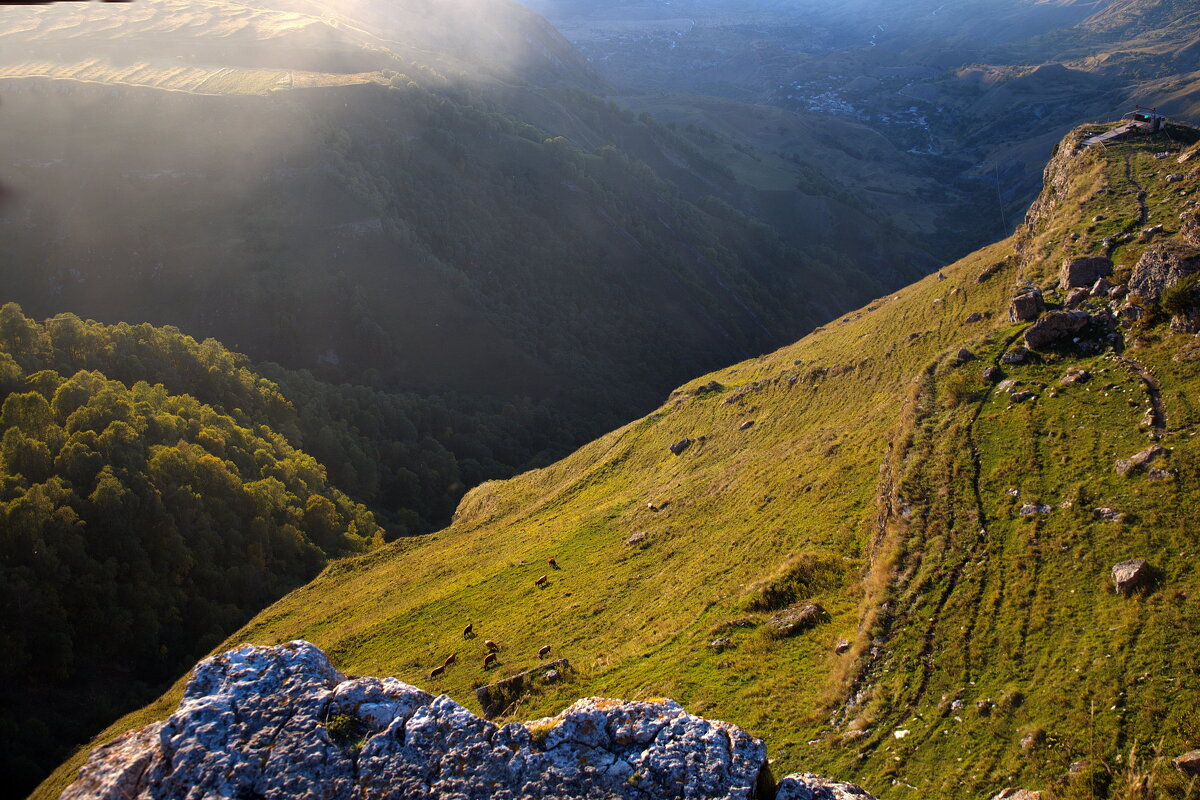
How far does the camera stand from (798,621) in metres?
20.9

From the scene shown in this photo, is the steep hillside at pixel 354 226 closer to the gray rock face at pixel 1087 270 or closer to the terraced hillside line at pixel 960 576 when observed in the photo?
the gray rock face at pixel 1087 270

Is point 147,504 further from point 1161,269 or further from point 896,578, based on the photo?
point 1161,269

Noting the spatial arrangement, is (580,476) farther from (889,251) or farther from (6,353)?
(889,251)

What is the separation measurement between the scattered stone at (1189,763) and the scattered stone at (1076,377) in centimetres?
1464

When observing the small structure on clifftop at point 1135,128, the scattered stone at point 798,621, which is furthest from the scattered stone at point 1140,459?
the small structure on clifftop at point 1135,128

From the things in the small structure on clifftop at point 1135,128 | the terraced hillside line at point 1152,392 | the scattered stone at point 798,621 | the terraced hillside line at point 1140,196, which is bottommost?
the scattered stone at point 798,621

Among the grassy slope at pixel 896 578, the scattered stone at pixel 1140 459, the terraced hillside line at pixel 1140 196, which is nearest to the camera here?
the grassy slope at pixel 896 578

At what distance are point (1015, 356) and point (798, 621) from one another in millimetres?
14076

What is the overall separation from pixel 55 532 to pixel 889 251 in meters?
168

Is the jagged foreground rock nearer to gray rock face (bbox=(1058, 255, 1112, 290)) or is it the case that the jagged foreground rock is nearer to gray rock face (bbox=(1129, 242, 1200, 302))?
gray rock face (bbox=(1129, 242, 1200, 302))

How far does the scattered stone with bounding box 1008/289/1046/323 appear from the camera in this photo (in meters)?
28.8

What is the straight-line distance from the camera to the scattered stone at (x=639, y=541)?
108 feet

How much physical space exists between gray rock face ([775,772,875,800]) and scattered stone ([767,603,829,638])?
426 inches

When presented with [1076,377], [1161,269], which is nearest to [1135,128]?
[1161,269]
